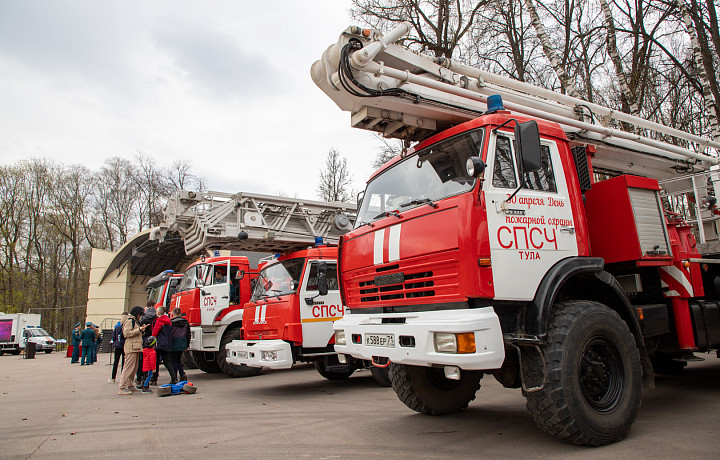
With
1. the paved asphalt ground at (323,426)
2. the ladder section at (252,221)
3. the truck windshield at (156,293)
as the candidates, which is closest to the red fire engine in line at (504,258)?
the paved asphalt ground at (323,426)

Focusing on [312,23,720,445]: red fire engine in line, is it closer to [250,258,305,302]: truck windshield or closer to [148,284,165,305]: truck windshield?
[250,258,305,302]: truck windshield

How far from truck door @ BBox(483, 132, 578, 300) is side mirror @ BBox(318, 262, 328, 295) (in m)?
4.44

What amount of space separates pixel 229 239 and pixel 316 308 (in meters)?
3.20

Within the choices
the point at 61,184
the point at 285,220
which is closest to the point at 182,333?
the point at 285,220

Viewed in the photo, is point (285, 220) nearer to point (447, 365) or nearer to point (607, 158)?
point (607, 158)

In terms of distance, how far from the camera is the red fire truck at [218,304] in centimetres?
1074

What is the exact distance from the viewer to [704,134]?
43.3 ft

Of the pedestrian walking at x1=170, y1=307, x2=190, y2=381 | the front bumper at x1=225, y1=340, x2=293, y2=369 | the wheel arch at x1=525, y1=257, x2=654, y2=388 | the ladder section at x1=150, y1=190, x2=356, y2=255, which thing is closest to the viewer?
the wheel arch at x1=525, y1=257, x2=654, y2=388

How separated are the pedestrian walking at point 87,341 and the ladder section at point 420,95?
1588cm

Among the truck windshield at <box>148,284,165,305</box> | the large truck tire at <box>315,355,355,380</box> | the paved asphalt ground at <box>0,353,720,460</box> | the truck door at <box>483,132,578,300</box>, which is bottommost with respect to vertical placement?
the paved asphalt ground at <box>0,353,720,460</box>

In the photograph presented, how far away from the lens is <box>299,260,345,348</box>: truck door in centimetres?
801

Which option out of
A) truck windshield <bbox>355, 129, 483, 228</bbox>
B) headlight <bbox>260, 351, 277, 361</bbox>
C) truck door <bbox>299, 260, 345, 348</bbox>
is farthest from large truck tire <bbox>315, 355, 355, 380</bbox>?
truck windshield <bbox>355, 129, 483, 228</bbox>

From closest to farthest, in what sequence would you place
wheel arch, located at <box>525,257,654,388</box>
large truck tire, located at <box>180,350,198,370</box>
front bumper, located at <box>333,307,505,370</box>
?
front bumper, located at <box>333,307,505,370</box> → wheel arch, located at <box>525,257,654,388</box> → large truck tire, located at <box>180,350,198,370</box>

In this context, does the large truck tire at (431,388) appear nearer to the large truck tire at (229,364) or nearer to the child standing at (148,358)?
the child standing at (148,358)
